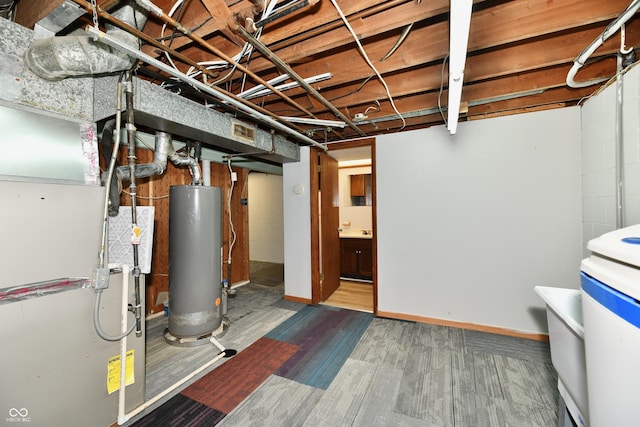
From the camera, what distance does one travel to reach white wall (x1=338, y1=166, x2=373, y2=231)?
Answer: 5082 millimetres

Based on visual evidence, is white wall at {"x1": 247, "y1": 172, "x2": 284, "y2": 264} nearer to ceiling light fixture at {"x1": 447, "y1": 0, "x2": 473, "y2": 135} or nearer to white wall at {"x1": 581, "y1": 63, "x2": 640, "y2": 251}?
ceiling light fixture at {"x1": 447, "y1": 0, "x2": 473, "y2": 135}

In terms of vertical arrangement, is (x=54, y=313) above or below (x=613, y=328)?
below

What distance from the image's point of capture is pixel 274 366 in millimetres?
2047

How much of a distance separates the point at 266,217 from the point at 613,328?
5.58 meters

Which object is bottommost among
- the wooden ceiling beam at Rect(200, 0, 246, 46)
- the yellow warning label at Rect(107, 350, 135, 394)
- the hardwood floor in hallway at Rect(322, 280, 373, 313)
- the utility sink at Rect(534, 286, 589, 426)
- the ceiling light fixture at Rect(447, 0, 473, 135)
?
the hardwood floor in hallway at Rect(322, 280, 373, 313)

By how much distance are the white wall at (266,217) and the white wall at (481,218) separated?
10.4ft

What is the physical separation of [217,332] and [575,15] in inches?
141

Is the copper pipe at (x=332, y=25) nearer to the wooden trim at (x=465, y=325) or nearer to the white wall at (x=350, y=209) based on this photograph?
the wooden trim at (x=465, y=325)

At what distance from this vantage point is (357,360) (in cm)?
213

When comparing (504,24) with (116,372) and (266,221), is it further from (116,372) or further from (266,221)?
(266,221)

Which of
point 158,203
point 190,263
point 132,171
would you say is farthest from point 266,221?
point 132,171

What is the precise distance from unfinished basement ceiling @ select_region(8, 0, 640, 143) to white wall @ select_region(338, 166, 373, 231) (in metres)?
2.79

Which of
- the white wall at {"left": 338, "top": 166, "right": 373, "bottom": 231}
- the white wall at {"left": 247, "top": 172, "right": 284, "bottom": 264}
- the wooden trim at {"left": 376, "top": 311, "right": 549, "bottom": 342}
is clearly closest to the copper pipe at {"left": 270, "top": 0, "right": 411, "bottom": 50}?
the wooden trim at {"left": 376, "top": 311, "right": 549, "bottom": 342}

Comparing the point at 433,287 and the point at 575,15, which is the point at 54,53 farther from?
the point at 433,287
